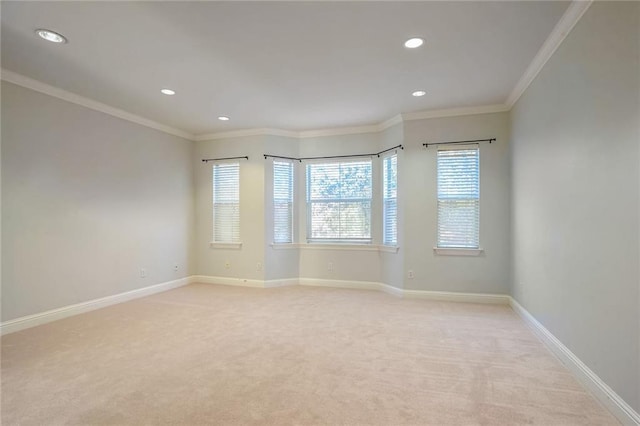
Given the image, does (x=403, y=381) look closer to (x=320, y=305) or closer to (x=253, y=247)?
(x=320, y=305)

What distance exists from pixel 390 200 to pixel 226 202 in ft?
9.43

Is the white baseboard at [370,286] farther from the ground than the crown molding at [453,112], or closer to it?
closer to it

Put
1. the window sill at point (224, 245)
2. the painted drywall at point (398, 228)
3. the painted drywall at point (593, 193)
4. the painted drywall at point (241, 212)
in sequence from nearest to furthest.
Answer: the painted drywall at point (593, 193) → the painted drywall at point (398, 228) → the painted drywall at point (241, 212) → the window sill at point (224, 245)

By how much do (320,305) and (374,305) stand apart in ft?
2.41

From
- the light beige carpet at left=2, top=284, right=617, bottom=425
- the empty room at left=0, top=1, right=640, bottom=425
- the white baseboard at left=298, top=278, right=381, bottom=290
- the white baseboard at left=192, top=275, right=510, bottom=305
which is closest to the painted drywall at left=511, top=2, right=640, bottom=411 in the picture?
the empty room at left=0, top=1, right=640, bottom=425

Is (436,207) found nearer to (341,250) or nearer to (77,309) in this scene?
(341,250)

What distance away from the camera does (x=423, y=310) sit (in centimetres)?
401

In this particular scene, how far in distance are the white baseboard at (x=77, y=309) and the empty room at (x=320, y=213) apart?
0.02 meters

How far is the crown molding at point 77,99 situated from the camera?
327 centimetres

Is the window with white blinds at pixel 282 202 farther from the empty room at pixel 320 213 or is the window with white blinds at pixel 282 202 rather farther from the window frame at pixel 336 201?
the window frame at pixel 336 201

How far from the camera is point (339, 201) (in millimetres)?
5379

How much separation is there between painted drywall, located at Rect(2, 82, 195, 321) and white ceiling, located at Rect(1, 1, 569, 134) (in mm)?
470

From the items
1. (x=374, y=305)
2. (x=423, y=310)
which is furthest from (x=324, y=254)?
(x=423, y=310)

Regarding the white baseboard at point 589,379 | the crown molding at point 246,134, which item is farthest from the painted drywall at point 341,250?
the white baseboard at point 589,379
